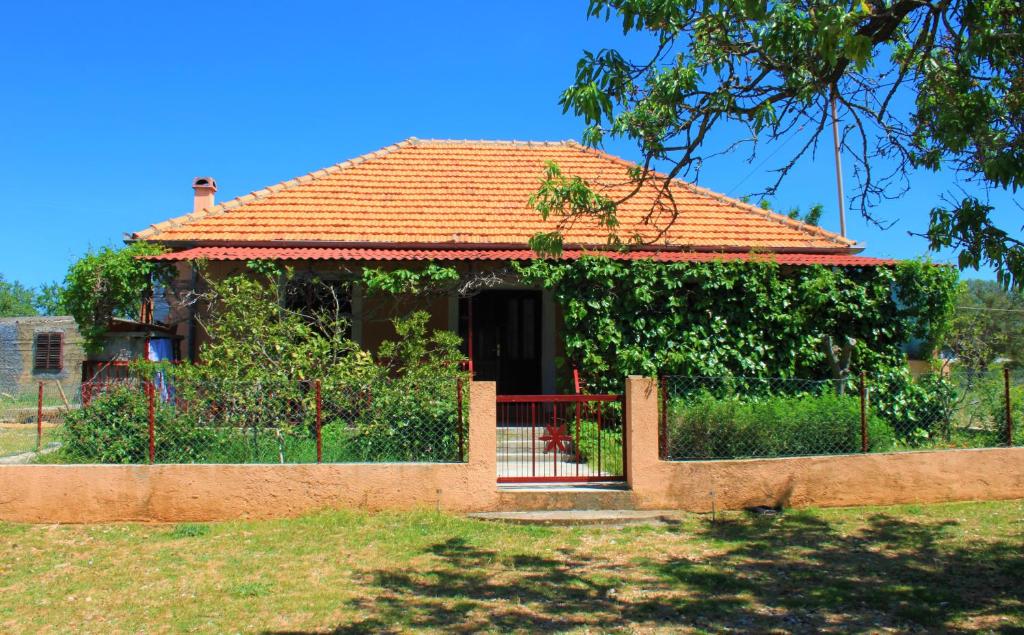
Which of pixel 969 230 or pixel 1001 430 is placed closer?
pixel 969 230

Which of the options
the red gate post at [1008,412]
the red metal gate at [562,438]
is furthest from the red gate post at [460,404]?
the red gate post at [1008,412]

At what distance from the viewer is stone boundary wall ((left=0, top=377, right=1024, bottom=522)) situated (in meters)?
7.47

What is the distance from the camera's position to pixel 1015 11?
5.73 metres

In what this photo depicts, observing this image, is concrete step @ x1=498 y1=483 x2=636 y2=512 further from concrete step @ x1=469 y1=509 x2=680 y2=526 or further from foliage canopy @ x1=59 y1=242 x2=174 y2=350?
foliage canopy @ x1=59 y1=242 x2=174 y2=350

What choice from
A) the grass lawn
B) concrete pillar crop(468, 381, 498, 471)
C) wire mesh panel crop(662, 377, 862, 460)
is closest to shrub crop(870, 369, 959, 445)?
wire mesh panel crop(662, 377, 862, 460)

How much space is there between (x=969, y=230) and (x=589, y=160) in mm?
9640

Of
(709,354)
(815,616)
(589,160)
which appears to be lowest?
(815,616)

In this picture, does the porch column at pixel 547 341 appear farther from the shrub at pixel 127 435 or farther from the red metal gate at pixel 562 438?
the shrub at pixel 127 435

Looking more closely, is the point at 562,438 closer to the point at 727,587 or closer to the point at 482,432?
the point at 482,432

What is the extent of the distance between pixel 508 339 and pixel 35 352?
16781 millimetres

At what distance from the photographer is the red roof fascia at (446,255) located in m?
10.3

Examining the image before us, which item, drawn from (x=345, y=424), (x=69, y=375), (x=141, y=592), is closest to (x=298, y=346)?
(x=345, y=424)

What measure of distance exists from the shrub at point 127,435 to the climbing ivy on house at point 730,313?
4.63 metres

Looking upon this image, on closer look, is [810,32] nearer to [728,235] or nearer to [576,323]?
[576,323]
